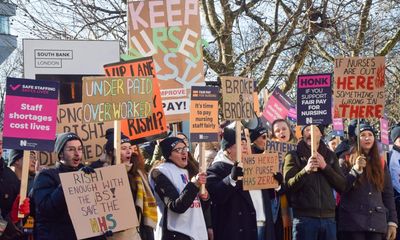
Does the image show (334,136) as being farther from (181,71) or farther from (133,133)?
(133,133)

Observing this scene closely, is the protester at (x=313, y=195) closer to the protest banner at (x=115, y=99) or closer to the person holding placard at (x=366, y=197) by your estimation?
the person holding placard at (x=366, y=197)

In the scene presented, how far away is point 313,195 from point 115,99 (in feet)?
7.81

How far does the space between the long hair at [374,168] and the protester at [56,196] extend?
3.48 m

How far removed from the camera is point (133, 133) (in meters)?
8.48

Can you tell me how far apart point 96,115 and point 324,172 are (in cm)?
253

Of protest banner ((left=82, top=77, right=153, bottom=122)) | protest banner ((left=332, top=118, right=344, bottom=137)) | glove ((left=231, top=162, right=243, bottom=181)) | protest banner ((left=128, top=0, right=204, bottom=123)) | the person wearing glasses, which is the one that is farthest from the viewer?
protest banner ((left=332, top=118, right=344, bottom=137))

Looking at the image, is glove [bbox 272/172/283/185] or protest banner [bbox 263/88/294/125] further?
protest banner [bbox 263/88/294/125]

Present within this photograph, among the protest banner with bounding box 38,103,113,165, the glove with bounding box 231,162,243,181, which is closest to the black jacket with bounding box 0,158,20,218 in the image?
the protest banner with bounding box 38,103,113,165

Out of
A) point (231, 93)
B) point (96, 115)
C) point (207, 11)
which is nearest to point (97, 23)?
point (207, 11)

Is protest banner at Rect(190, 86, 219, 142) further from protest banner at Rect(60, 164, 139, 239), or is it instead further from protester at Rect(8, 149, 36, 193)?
protester at Rect(8, 149, 36, 193)

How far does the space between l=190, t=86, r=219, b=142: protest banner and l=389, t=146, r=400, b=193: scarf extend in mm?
2621

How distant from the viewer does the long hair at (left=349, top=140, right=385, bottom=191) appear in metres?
9.32

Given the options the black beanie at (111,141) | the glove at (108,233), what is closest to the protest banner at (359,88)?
the black beanie at (111,141)

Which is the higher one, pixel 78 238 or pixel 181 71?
pixel 181 71
